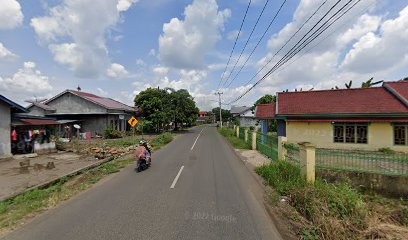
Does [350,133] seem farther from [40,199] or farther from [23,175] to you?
[23,175]

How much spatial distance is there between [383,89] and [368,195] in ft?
46.1

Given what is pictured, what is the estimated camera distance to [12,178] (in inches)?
350

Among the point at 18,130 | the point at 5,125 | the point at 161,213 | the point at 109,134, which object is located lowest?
the point at 161,213

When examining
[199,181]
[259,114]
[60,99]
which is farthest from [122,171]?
[60,99]

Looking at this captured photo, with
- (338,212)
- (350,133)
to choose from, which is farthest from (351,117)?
(338,212)

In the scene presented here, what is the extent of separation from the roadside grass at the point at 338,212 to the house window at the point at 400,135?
35.5ft

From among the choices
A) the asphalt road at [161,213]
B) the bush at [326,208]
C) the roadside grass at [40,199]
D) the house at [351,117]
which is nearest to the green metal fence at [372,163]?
the bush at [326,208]

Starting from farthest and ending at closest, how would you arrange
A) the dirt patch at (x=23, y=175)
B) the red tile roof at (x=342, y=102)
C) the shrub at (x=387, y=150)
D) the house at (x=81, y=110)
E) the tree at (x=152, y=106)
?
the tree at (x=152, y=106), the house at (x=81, y=110), the red tile roof at (x=342, y=102), the shrub at (x=387, y=150), the dirt patch at (x=23, y=175)

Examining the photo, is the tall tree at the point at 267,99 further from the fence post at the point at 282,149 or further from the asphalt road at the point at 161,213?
the asphalt road at the point at 161,213

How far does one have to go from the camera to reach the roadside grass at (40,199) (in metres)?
5.02

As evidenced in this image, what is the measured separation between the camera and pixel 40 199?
20.8 feet

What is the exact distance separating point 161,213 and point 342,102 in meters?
17.5

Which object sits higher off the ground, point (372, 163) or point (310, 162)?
point (310, 162)

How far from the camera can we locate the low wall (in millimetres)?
7215
